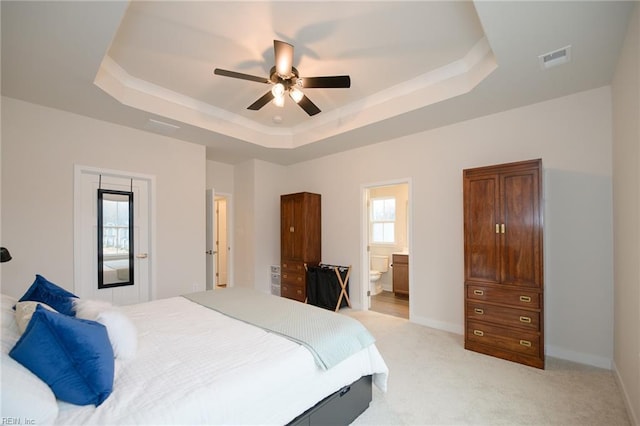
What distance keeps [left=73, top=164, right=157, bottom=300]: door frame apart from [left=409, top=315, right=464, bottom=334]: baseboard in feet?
11.7

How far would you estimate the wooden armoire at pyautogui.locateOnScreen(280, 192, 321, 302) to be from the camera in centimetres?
494

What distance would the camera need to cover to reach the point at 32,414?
99 cm

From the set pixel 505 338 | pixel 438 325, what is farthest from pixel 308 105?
pixel 438 325

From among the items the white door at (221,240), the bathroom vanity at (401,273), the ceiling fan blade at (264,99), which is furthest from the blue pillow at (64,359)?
the white door at (221,240)

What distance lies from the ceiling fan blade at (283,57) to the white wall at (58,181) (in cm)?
246

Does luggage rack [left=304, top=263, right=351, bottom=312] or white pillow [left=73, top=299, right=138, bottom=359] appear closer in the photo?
white pillow [left=73, top=299, right=138, bottom=359]

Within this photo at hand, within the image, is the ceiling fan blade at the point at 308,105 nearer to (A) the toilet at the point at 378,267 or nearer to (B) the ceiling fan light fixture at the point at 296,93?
(B) the ceiling fan light fixture at the point at 296,93

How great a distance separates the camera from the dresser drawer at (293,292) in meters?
4.87

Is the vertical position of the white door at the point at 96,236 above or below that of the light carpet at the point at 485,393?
above

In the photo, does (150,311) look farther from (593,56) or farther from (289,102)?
(593,56)

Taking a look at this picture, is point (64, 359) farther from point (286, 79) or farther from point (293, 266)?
point (293, 266)

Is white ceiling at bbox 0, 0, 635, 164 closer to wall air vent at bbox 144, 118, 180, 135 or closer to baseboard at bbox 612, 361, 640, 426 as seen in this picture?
wall air vent at bbox 144, 118, 180, 135

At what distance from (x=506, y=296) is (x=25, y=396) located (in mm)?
3406

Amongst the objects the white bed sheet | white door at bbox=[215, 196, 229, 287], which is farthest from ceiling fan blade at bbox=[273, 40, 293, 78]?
white door at bbox=[215, 196, 229, 287]
